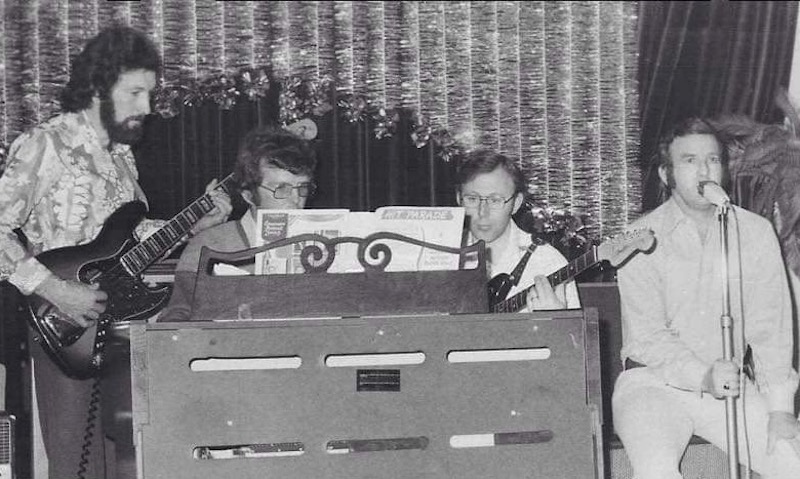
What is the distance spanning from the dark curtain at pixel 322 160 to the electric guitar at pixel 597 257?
34.0 inches

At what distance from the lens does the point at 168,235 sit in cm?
331

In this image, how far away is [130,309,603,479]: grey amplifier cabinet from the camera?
6.11 ft

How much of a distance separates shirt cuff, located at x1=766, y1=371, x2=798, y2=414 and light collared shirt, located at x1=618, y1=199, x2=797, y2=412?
58 mm

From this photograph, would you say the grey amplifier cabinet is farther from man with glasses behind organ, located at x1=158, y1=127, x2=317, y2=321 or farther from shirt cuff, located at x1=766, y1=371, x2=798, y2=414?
man with glasses behind organ, located at x1=158, y1=127, x2=317, y2=321

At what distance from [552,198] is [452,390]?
2.17 metres

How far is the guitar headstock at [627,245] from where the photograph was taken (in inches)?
106

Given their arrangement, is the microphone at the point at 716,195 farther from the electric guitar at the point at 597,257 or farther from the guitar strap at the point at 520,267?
the guitar strap at the point at 520,267

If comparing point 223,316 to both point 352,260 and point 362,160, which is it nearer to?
point 352,260

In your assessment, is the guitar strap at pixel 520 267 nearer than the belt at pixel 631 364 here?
No

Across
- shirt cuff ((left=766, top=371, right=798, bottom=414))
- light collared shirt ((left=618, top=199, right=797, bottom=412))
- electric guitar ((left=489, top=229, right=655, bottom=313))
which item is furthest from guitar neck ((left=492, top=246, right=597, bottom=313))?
shirt cuff ((left=766, top=371, right=798, bottom=414))

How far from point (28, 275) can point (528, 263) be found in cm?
158

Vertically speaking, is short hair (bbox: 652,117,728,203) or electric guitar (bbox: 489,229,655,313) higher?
short hair (bbox: 652,117,728,203)

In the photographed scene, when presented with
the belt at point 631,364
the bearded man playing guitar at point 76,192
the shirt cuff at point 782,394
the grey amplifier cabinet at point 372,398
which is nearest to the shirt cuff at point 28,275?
the bearded man playing guitar at point 76,192

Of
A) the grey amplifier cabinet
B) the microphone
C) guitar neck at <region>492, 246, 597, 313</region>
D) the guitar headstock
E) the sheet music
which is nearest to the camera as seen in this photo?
the grey amplifier cabinet
